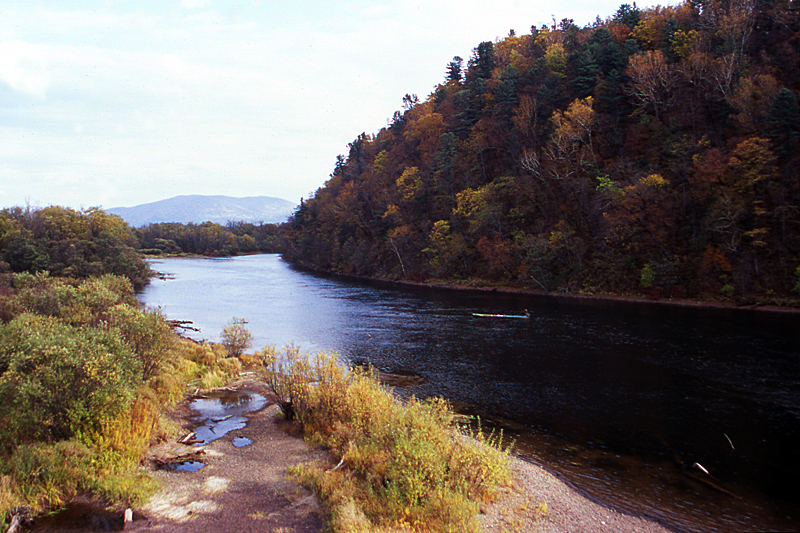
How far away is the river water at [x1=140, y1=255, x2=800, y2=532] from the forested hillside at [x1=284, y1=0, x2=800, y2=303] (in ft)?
22.0

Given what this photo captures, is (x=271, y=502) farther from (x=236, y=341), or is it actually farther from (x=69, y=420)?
(x=236, y=341)

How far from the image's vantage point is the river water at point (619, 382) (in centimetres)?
1302

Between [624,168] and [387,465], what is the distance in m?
54.9

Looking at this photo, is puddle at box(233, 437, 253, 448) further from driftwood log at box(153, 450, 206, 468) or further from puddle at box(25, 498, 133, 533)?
puddle at box(25, 498, 133, 533)

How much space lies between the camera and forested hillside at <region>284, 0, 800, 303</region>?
42.9 m

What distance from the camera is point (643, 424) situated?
58.1 feet

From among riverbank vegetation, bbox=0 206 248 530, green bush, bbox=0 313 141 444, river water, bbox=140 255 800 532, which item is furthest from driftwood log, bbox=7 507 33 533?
river water, bbox=140 255 800 532

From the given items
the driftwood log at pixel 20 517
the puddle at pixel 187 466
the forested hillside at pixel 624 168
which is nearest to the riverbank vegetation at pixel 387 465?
the puddle at pixel 187 466

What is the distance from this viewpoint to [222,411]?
17.7 m

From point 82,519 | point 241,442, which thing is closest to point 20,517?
point 82,519

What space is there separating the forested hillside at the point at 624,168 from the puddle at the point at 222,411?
4168 cm

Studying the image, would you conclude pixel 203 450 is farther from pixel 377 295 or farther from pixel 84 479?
pixel 377 295

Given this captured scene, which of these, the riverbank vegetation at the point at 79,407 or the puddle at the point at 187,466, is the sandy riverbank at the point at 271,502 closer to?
the puddle at the point at 187,466

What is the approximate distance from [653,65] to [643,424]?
5275 cm
